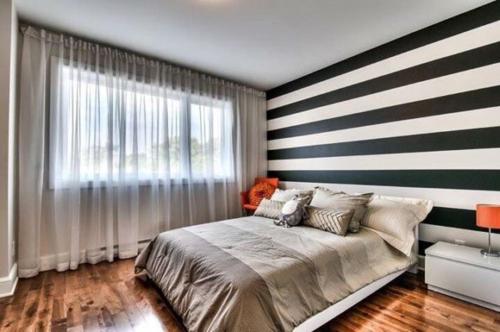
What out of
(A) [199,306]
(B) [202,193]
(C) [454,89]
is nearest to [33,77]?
(B) [202,193]

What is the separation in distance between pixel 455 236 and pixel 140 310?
3.08m

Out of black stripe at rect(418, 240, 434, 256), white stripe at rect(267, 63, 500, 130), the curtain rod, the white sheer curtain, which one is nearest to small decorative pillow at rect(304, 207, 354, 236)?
black stripe at rect(418, 240, 434, 256)

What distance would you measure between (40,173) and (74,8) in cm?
174

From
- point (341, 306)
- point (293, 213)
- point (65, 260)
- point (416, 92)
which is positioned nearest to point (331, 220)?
point (293, 213)

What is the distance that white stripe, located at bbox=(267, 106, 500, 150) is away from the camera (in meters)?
2.38

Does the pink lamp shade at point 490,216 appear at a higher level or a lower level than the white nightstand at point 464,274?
higher

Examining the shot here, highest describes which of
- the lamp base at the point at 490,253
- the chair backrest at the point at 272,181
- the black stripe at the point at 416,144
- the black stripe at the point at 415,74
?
the black stripe at the point at 415,74

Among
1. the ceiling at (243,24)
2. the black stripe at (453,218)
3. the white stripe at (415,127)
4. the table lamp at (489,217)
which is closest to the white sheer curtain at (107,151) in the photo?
the ceiling at (243,24)

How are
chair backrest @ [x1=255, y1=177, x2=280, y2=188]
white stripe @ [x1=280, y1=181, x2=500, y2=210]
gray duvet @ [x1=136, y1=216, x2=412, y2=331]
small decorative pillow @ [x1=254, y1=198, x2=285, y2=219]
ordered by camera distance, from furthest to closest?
chair backrest @ [x1=255, y1=177, x2=280, y2=188] → small decorative pillow @ [x1=254, y1=198, x2=285, y2=219] → white stripe @ [x1=280, y1=181, x2=500, y2=210] → gray duvet @ [x1=136, y1=216, x2=412, y2=331]

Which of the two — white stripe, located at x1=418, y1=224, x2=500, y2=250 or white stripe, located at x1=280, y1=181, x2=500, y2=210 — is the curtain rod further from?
white stripe, located at x1=418, y1=224, x2=500, y2=250

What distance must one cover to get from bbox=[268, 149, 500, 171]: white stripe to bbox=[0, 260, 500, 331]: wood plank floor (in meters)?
1.24

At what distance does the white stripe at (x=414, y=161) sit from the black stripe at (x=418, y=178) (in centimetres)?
6

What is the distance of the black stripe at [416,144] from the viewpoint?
7.78ft

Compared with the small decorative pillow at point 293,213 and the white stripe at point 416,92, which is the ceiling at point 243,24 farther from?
the small decorative pillow at point 293,213
